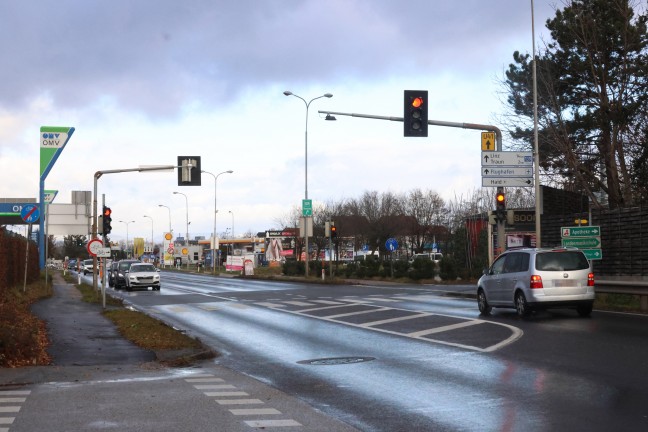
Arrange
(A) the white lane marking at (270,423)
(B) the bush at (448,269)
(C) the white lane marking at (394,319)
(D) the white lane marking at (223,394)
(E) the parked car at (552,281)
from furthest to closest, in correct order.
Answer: (B) the bush at (448,269) → (C) the white lane marking at (394,319) → (E) the parked car at (552,281) → (D) the white lane marking at (223,394) → (A) the white lane marking at (270,423)

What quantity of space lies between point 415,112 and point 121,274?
27818mm

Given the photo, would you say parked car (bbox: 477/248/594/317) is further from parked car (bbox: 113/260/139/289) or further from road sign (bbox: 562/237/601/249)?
parked car (bbox: 113/260/139/289)

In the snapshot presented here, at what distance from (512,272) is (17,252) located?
75.5ft

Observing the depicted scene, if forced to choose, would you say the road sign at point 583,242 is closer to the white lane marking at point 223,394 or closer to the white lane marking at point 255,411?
the white lane marking at point 223,394

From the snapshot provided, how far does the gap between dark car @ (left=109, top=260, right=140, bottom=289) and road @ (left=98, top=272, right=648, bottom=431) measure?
2320cm

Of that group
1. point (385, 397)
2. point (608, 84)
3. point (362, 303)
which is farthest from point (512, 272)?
point (608, 84)

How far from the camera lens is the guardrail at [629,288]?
19188 mm

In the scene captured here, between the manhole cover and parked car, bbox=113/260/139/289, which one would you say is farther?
parked car, bbox=113/260/139/289

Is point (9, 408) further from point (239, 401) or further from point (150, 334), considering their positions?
point (150, 334)

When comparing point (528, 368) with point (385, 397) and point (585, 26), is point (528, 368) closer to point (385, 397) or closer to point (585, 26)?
point (385, 397)

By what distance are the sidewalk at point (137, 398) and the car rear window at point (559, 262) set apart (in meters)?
8.91

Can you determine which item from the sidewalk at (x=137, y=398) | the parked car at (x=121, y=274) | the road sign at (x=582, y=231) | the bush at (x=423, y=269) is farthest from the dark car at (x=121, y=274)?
the sidewalk at (x=137, y=398)

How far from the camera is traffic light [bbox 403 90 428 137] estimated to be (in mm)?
22016

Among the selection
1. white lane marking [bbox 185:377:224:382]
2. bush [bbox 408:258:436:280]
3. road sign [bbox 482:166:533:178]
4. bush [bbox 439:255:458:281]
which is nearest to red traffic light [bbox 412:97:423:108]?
road sign [bbox 482:166:533:178]
